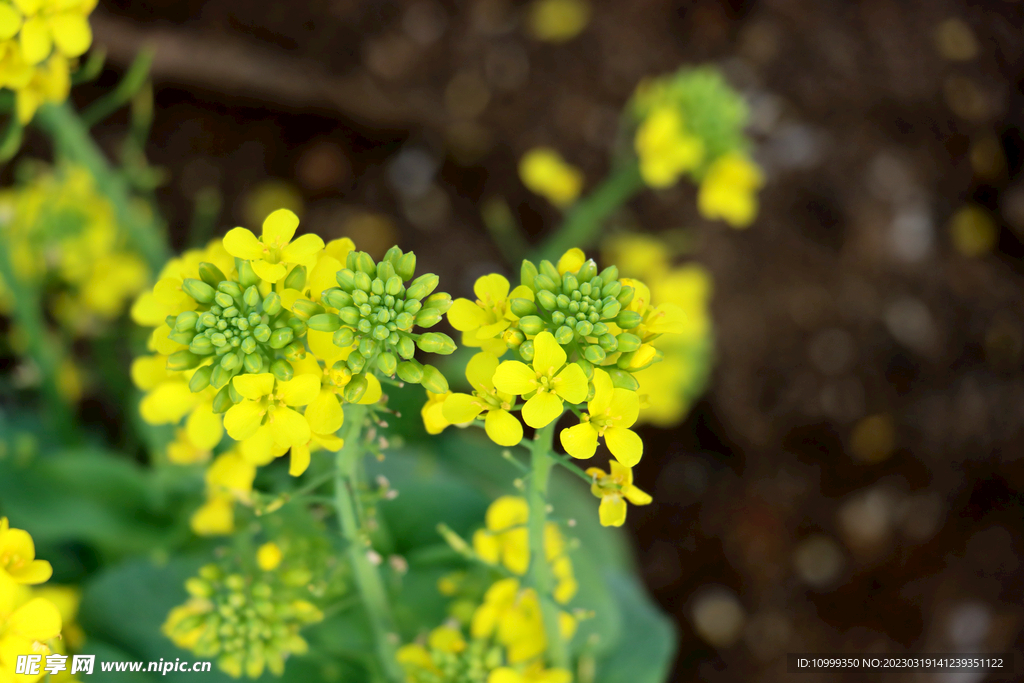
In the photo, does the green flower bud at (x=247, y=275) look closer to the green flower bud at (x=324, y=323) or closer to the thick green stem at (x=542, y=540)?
the green flower bud at (x=324, y=323)

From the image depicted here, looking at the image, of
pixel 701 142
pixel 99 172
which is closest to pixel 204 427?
pixel 99 172

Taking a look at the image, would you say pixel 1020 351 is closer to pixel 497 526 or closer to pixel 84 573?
pixel 497 526

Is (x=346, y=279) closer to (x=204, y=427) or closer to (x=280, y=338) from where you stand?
(x=280, y=338)

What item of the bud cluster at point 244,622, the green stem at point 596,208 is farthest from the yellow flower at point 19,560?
the green stem at point 596,208

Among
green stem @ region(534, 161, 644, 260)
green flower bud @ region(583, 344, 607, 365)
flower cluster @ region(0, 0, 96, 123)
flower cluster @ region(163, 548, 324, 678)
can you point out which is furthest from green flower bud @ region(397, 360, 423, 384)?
green stem @ region(534, 161, 644, 260)

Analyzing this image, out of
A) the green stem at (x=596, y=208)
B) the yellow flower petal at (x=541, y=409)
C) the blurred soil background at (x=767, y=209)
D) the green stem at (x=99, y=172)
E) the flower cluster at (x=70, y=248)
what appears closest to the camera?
the yellow flower petal at (x=541, y=409)

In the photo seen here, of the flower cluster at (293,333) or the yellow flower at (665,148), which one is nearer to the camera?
the flower cluster at (293,333)

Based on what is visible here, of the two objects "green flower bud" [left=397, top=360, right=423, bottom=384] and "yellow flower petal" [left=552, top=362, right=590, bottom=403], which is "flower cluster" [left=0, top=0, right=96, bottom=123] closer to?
Result: "green flower bud" [left=397, top=360, right=423, bottom=384]
